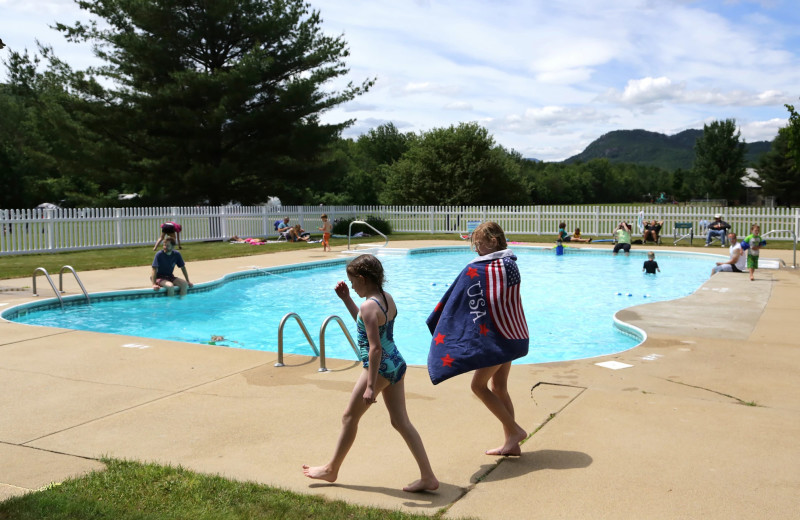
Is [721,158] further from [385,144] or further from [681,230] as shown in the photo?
[681,230]

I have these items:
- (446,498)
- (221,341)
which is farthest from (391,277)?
(446,498)

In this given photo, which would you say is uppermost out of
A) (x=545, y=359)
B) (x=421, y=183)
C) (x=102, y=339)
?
(x=421, y=183)

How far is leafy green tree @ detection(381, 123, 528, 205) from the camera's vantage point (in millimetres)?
45469

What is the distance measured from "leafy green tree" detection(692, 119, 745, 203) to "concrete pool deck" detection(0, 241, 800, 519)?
2680 inches

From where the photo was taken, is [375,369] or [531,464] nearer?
[375,369]

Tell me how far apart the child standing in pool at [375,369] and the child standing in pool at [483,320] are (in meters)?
0.38

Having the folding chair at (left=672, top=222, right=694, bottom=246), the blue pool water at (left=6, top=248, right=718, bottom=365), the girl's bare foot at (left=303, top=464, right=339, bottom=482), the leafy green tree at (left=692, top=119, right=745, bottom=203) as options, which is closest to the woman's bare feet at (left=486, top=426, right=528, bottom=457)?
the girl's bare foot at (left=303, top=464, right=339, bottom=482)

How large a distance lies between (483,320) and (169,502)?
201 cm

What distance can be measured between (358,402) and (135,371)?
3.70 m

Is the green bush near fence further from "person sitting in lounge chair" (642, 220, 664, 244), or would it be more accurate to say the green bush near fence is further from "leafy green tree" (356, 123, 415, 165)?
"leafy green tree" (356, 123, 415, 165)

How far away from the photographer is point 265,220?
2812 cm

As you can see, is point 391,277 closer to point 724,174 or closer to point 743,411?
point 743,411

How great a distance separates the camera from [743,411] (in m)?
5.17

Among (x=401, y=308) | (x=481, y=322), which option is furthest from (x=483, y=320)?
(x=401, y=308)
